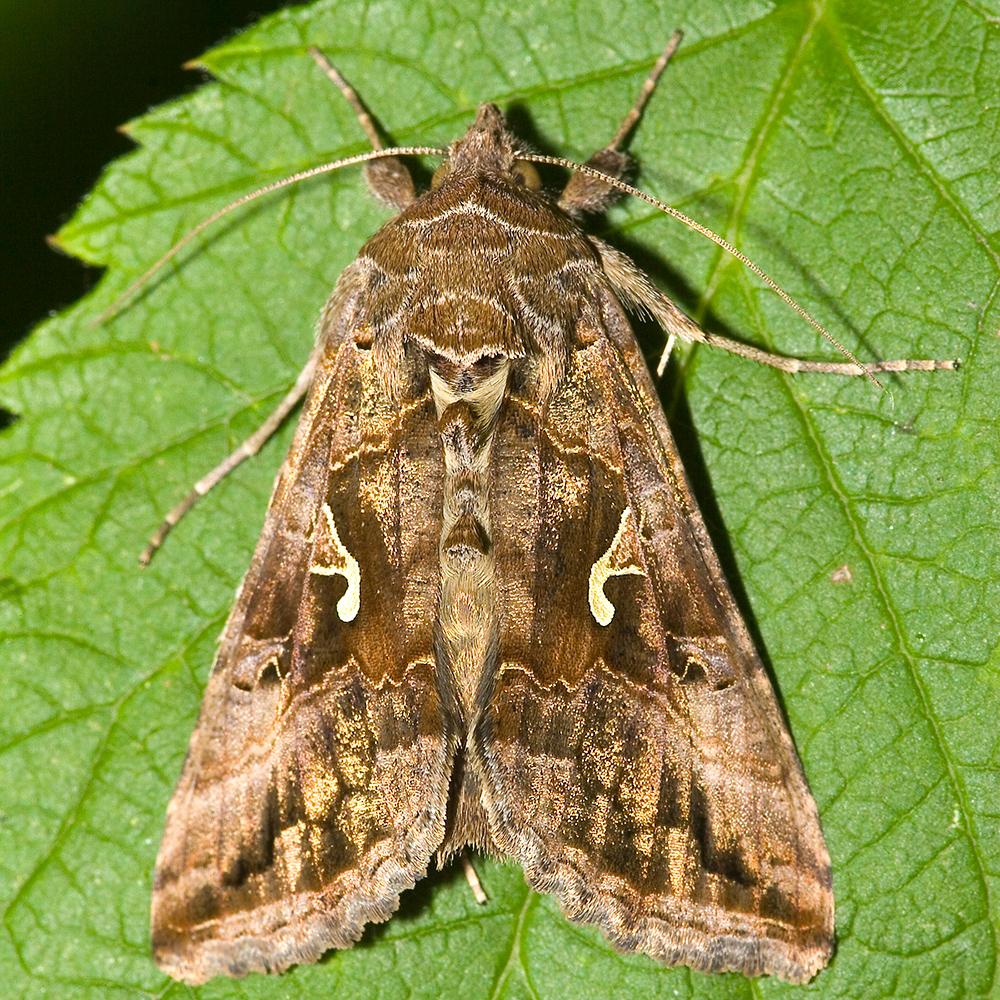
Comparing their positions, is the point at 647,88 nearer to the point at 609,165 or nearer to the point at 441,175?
the point at 609,165

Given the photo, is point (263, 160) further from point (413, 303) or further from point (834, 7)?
point (834, 7)

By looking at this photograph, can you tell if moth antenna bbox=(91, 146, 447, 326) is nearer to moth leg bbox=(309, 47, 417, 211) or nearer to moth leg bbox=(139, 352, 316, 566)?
moth leg bbox=(309, 47, 417, 211)

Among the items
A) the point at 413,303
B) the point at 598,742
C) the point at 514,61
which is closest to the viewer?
the point at 598,742

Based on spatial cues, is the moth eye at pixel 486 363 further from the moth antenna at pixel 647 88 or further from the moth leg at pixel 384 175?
the moth antenna at pixel 647 88

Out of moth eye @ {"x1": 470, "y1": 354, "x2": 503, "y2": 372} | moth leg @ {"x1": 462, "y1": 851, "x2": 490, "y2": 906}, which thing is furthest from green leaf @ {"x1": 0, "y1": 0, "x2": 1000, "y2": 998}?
moth eye @ {"x1": 470, "y1": 354, "x2": 503, "y2": 372}

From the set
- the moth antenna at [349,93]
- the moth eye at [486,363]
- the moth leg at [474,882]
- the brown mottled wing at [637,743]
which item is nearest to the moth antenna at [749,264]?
the moth antenna at [349,93]

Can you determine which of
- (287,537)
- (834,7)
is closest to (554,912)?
(287,537)

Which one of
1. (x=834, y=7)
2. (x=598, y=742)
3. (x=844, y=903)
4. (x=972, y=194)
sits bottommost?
(x=844, y=903)
